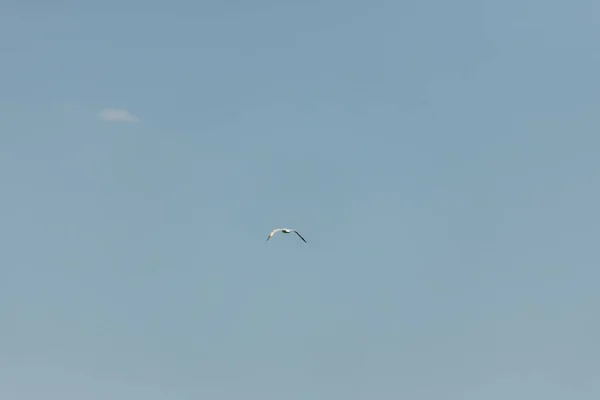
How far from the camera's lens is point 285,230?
57.3 m

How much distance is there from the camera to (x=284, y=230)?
57281 mm

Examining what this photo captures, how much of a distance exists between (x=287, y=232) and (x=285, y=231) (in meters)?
0.75

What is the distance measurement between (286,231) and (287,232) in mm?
633

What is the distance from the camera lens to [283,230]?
56969 millimetres

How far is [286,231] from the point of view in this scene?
185 ft

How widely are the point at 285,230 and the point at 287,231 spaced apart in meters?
1.26

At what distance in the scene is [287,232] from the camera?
5691 centimetres

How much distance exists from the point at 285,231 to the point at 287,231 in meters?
0.80

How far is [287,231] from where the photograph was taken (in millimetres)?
56250

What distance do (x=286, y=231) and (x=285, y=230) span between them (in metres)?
0.89

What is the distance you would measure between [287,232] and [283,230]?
1427mm

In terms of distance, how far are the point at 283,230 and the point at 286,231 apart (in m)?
1.12
